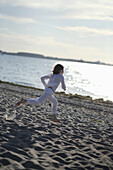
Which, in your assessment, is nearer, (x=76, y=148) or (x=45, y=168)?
(x=45, y=168)

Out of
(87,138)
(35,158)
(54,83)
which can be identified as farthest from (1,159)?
(54,83)

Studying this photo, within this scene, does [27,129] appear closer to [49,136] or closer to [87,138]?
[49,136]

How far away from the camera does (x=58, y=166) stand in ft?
16.5

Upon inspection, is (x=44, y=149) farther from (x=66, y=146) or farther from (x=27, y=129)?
(x=27, y=129)

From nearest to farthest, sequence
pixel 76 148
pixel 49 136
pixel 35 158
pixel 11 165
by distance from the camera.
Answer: pixel 11 165, pixel 35 158, pixel 76 148, pixel 49 136

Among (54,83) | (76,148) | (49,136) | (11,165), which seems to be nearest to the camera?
(11,165)

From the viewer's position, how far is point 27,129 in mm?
7734

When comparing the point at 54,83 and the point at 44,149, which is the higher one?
the point at 54,83

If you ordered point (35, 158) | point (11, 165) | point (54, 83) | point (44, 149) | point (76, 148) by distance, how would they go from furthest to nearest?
point (54, 83)
point (76, 148)
point (44, 149)
point (35, 158)
point (11, 165)

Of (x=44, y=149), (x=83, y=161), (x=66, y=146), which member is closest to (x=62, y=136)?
(x=66, y=146)

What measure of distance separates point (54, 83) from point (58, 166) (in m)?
3.93

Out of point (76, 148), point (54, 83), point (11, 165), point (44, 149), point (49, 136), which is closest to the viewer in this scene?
point (11, 165)

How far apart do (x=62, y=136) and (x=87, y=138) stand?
83 cm

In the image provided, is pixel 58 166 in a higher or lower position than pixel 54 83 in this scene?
lower
